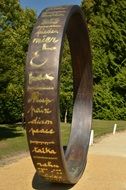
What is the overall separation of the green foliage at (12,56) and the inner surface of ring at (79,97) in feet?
21.3

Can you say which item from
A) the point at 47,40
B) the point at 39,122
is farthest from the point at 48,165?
the point at 47,40

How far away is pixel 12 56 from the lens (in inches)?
883

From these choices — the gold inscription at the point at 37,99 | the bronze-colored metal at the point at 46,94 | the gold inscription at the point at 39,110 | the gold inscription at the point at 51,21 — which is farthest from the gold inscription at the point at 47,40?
the gold inscription at the point at 39,110

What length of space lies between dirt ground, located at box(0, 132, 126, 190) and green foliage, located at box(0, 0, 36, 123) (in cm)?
519

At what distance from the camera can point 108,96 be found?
4500cm

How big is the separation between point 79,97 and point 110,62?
30.8m

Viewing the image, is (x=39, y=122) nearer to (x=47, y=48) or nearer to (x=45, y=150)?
(x=45, y=150)

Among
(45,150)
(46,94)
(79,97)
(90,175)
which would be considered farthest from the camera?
(79,97)

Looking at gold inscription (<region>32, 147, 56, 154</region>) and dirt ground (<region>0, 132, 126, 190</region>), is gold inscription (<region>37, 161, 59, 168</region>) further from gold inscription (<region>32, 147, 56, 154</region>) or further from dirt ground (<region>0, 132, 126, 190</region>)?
dirt ground (<region>0, 132, 126, 190</region>)

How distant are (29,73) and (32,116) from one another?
1.02 metres

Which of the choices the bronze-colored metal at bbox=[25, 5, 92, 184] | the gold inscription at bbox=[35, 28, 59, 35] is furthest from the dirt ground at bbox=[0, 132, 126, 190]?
the gold inscription at bbox=[35, 28, 59, 35]

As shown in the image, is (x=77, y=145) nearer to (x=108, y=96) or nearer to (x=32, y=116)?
(x=32, y=116)

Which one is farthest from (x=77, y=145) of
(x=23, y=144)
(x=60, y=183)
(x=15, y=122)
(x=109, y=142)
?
(x=15, y=122)

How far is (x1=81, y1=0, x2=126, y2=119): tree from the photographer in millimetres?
45062
